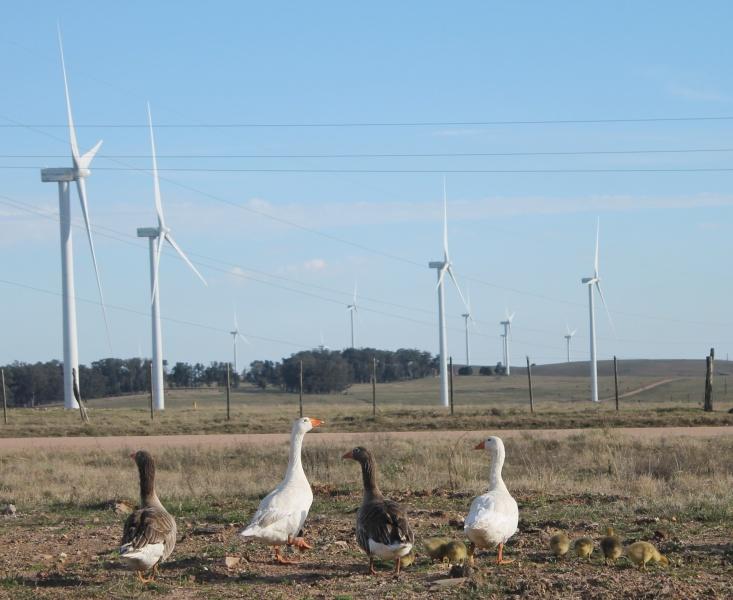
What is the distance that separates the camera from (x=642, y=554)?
31.1ft

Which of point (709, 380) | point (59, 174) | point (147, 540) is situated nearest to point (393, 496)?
point (147, 540)

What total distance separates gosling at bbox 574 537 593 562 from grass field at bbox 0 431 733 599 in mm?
114

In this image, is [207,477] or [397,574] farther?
[207,477]

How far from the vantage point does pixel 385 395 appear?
3602 inches

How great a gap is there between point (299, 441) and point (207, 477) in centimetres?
853

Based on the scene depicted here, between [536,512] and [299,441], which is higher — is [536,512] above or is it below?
below

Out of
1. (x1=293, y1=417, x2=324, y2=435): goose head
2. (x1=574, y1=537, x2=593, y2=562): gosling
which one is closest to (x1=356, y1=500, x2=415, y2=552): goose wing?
(x1=574, y1=537, x2=593, y2=562): gosling

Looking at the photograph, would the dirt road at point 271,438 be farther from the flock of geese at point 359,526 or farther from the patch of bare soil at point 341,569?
the flock of geese at point 359,526

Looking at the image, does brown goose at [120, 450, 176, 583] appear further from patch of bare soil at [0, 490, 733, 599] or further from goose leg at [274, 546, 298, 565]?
goose leg at [274, 546, 298, 565]

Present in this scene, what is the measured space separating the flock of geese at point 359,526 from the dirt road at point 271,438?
14.6 m

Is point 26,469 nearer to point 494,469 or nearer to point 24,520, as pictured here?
point 24,520

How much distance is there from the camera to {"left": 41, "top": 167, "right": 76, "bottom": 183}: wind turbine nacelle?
181 ft

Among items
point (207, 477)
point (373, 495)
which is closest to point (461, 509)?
point (373, 495)

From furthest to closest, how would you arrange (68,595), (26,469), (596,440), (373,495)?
(596,440), (26,469), (373,495), (68,595)
